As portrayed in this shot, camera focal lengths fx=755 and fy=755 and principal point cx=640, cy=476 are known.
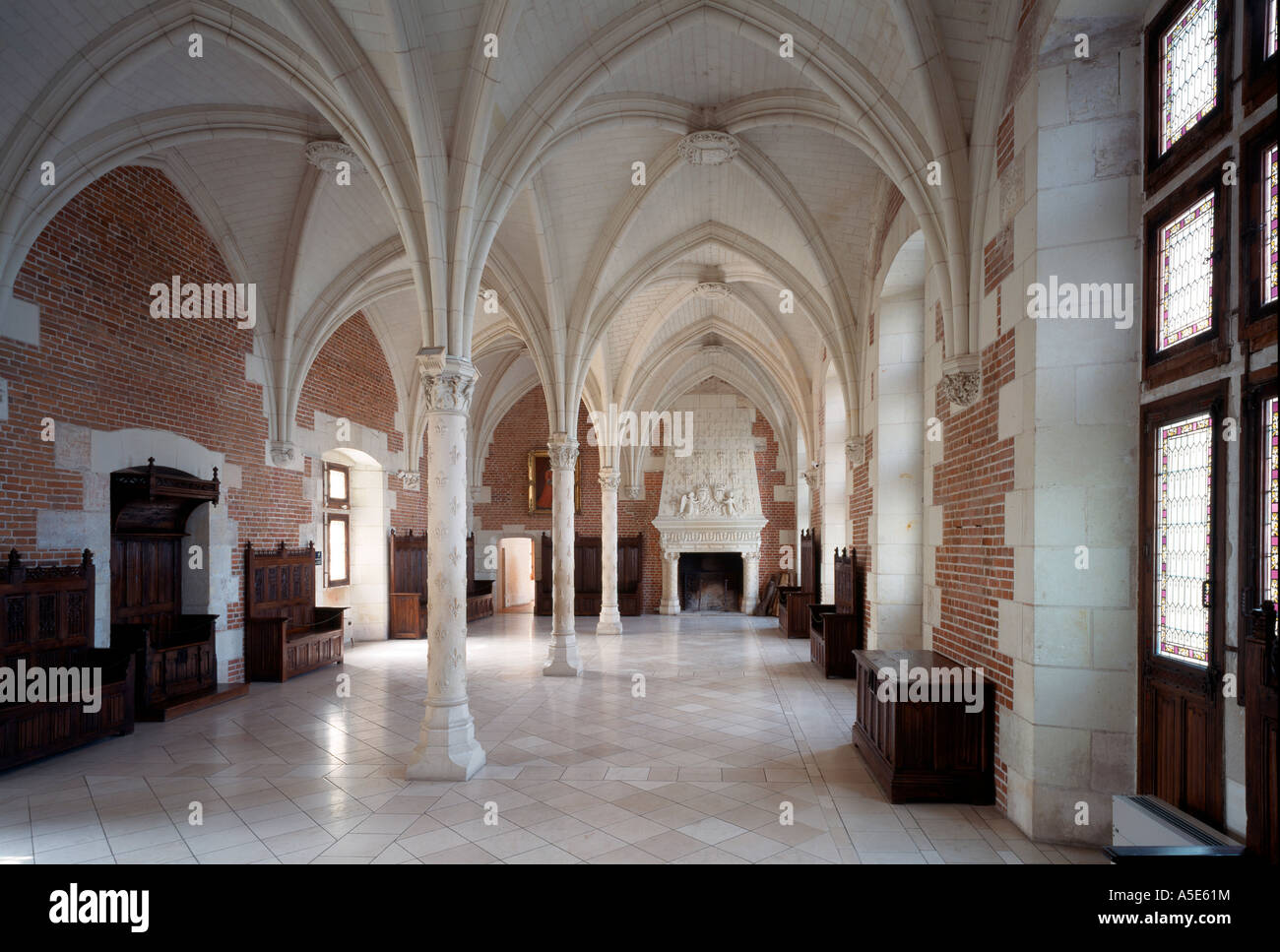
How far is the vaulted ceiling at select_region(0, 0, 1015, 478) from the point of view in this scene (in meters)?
5.37

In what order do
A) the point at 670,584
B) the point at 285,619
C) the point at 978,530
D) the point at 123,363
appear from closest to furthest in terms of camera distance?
the point at 978,530
the point at 123,363
the point at 285,619
the point at 670,584

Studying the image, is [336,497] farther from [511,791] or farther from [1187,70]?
[1187,70]

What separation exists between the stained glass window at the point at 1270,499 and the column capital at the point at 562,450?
8.28 meters

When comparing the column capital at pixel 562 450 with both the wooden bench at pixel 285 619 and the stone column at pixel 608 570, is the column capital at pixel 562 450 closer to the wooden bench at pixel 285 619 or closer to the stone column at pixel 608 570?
the stone column at pixel 608 570

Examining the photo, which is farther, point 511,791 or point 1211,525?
point 511,791

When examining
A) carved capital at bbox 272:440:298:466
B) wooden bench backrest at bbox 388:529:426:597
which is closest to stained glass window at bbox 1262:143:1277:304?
carved capital at bbox 272:440:298:466

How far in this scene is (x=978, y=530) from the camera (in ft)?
16.9

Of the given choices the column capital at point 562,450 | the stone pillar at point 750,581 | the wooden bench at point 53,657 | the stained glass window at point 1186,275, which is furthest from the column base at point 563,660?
the stone pillar at point 750,581

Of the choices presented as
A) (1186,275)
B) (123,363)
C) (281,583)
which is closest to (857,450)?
(1186,275)

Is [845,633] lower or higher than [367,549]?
lower

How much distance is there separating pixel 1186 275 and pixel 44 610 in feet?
27.6

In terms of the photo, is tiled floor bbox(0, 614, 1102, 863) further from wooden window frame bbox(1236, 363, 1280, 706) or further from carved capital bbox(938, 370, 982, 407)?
carved capital bbox(938, 370, 982, 407)

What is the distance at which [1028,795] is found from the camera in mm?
4230

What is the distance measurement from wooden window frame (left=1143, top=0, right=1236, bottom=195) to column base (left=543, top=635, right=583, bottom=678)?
26.0ft
